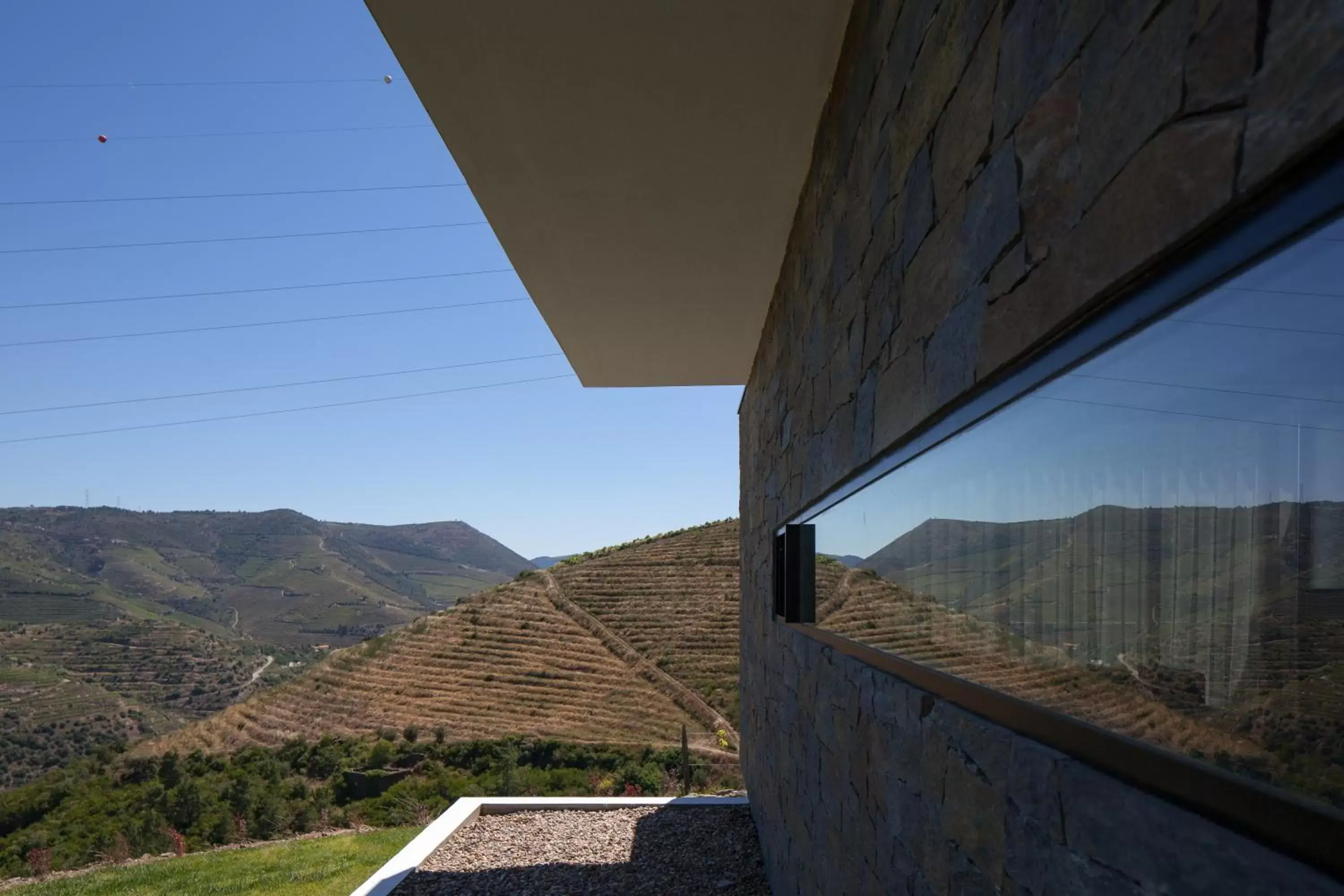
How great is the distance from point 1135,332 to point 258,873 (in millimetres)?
8628

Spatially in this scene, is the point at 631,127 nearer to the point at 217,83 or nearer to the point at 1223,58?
the point at 1223,58

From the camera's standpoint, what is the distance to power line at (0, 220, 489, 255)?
17375mm

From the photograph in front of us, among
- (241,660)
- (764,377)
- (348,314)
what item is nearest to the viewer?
(764,377)

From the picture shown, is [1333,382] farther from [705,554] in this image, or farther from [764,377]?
[705,554]

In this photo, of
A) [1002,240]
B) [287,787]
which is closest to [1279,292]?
[1002,240]

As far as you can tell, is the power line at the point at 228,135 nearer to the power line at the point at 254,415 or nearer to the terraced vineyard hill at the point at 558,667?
the power line at the point at 254,415

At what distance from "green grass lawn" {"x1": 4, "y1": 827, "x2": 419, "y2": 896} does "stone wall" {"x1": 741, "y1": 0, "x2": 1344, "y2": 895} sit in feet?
17.6

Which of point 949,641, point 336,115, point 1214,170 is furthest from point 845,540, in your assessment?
point 336,115

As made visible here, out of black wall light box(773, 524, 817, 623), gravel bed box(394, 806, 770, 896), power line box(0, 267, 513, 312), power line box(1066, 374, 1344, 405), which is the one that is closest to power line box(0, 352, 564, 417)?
power line box(0, 267, 513, 312)

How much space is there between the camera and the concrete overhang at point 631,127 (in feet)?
8.89

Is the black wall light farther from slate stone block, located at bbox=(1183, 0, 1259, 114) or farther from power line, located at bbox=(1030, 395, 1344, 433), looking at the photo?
slate stone block, located at bbox=(1183, 0, 1259, 114)

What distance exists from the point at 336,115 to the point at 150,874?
382 inches

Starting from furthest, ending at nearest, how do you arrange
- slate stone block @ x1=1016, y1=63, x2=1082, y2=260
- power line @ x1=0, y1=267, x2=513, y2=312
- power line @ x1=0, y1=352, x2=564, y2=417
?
1. power line @ x1=0, y1=352, x2=564, y2=417
2. power line @ x1=0, y1=267, x2=513, y2=312
3. slate stone block @ x1=1016, y1=63, x2=1082, y2=260

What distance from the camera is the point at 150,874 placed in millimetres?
8422
